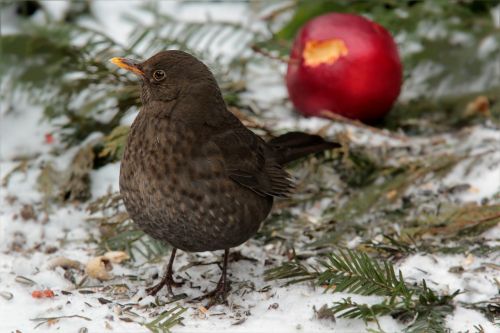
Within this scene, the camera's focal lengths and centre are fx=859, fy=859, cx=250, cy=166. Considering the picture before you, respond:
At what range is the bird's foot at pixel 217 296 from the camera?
3678 mm

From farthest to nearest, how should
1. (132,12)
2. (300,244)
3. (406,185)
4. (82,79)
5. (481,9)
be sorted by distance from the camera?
1. (132,12)
2. (481,9)
3. (82,79)
4. (406,185)
5. (300,244)

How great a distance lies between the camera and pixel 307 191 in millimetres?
4879

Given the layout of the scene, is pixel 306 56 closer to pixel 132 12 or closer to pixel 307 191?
pixel 307 191

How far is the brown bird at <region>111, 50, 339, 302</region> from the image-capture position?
3549 millimetres

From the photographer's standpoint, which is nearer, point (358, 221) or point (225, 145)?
point (225, 145)

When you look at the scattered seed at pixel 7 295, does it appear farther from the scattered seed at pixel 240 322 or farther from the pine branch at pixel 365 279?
the pine branch at pixel 365 279

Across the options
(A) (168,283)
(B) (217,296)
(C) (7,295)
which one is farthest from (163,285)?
(C) (7,295)

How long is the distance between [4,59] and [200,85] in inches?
77.1

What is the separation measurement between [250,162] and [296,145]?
21.0 inches

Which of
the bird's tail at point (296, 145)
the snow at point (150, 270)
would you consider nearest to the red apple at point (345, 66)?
the snow at point (150, 270)

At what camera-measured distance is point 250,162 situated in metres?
3.86

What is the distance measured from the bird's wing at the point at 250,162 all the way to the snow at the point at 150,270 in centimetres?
41

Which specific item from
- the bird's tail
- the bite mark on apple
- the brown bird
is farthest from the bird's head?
the bite mark on apple

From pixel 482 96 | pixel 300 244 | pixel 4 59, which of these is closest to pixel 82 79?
pixel 4 59
